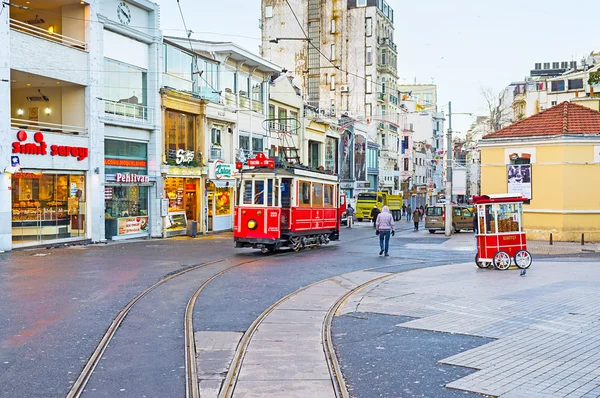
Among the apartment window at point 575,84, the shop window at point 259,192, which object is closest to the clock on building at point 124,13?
the shop window at point 259,192

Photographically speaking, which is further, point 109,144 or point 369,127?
point 369,127

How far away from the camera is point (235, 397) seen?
7.01 m

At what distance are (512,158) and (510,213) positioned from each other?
14618mm

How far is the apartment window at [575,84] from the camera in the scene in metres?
79.8

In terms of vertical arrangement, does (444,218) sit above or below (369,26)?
below

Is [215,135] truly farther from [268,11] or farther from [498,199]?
[268,11]

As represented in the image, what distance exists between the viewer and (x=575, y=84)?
8056 centimetres

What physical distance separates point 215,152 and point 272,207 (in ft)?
55.4

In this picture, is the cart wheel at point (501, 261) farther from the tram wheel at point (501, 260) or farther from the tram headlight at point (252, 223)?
the tram headlight at point (252, 223)

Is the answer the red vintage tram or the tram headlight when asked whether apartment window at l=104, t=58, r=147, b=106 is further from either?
the tram headlight

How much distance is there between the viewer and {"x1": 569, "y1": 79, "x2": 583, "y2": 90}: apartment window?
79.8 metres

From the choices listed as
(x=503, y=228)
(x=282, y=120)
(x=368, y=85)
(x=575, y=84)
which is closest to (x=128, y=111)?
(x=282, y=120)

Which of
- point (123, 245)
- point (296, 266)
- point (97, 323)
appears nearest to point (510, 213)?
point (296, 266)

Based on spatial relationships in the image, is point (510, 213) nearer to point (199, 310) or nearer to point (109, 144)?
point (199, 310)
